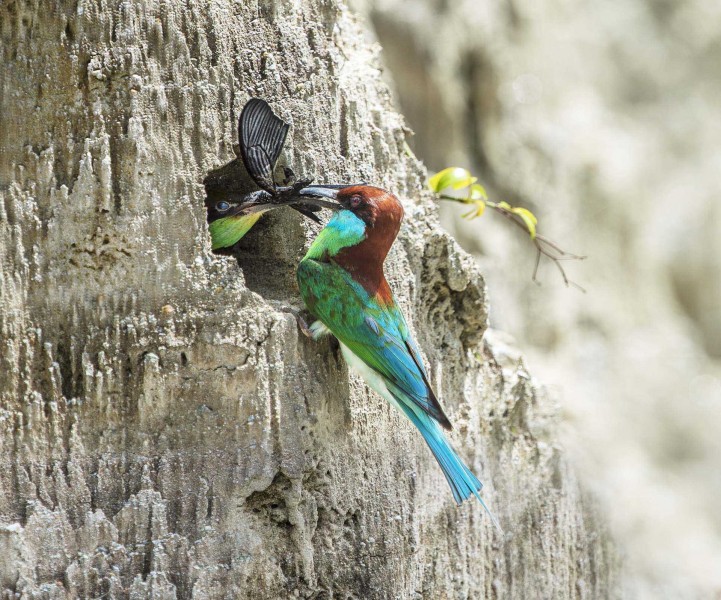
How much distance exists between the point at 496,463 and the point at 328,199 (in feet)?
4.32

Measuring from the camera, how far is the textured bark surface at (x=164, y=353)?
8.59 feet

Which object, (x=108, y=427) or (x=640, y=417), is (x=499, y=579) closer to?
(x=108, y=427)

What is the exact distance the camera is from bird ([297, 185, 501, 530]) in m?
2.77

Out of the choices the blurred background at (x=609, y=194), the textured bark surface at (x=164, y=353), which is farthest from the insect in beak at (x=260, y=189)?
the blurred background at (x=609, y=194)

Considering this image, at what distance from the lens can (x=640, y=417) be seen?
9133 mm

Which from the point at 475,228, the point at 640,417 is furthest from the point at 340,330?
the point at 640,417

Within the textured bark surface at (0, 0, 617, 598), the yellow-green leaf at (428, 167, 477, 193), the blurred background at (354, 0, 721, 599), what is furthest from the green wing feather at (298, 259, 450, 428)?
the blurred background at (354, 0, 721, 599)

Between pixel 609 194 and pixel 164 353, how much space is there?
276 inches

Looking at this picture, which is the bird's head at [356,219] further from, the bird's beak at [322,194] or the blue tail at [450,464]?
the blue tail at [450,464]

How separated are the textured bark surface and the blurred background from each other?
3632mm

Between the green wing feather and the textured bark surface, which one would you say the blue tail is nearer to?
the green wing feather

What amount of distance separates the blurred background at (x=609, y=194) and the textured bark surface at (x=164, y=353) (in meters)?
3.63

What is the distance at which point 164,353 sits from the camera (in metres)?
2.70

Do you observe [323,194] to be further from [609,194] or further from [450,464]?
[609,194]
